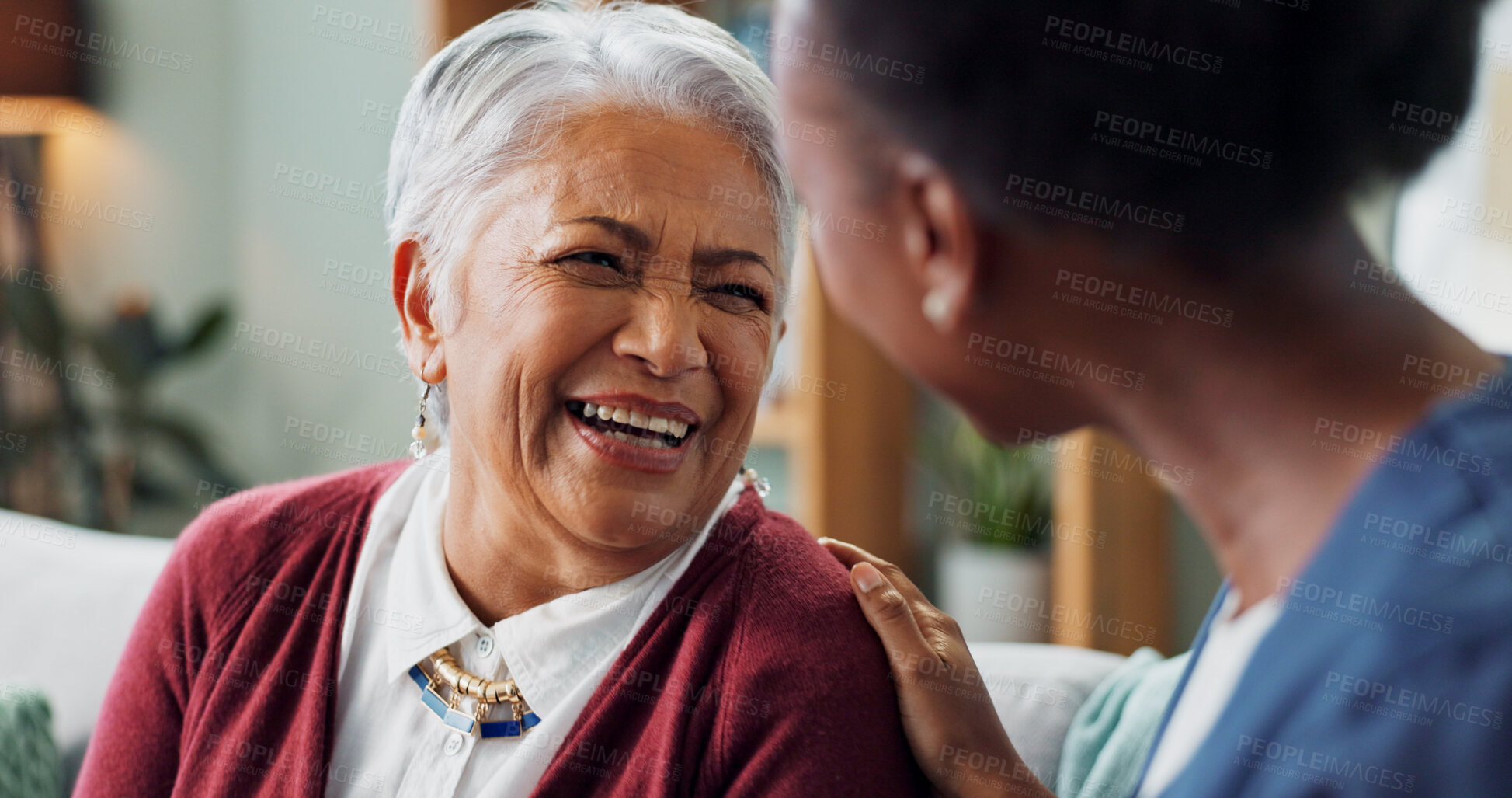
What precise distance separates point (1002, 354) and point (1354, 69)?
6.9 inches

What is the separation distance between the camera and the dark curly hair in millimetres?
458

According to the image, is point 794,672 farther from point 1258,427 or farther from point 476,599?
point 1258,427

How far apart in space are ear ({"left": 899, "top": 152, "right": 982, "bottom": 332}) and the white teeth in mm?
603

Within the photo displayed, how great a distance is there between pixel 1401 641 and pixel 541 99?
2.85 ft

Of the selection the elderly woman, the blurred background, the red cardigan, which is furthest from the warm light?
the elderly woman

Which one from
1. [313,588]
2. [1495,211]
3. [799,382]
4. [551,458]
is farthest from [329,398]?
[1495,211]

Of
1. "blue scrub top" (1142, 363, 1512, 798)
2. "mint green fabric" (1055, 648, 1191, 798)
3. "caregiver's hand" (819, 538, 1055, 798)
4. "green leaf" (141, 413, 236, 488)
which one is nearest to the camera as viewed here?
"blue scrub top" (1142, 363, 1512, 798)

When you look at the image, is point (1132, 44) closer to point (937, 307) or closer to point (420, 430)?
point (937, 307)

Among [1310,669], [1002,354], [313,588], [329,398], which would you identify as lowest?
[329,398]

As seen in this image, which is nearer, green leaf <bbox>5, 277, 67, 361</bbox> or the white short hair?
the white short hair

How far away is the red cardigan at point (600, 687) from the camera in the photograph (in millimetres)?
985

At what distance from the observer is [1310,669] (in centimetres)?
47

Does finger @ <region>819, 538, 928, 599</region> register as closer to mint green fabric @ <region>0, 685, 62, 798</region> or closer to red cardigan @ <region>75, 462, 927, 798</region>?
A: red cardigan @ <region>75, 462, 927, 798</region>

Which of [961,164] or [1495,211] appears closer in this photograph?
[961,164]
